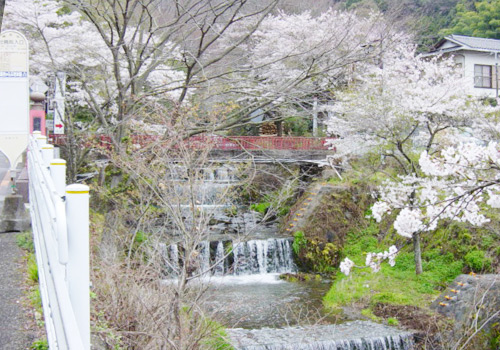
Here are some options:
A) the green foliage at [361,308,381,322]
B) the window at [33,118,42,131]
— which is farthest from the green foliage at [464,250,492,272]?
the window at [33,118,42,131]

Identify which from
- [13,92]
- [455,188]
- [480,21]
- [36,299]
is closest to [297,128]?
[480,21]

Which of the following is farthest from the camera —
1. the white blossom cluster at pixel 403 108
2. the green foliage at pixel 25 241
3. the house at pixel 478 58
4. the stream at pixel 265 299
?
the house at pixel 478 58

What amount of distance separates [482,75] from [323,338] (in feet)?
79.1

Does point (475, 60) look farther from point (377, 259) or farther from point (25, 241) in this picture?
point (25, 241)

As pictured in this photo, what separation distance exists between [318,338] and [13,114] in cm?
687

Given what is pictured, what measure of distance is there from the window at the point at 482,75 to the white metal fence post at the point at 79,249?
30.7 metres

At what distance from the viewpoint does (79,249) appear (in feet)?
5.56

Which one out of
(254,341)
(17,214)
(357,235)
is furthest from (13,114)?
(357,235)

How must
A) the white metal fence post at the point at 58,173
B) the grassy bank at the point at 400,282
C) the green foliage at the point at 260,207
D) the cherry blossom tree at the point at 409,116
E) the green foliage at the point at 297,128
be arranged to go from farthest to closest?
the green foliage at the point at 297,128, the green foliage at the point at 260,207, the cherry blossom tree at the point at 409,116, the grassy bank at the point at 400,282, the white metal fence post at the point at 58,173

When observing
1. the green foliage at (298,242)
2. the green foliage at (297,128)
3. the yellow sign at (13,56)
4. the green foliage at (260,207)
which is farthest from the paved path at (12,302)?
the green foliage at (297,128)

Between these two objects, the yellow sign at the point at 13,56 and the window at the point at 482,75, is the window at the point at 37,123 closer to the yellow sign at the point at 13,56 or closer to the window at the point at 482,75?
the yellow sign at the point at 13,56

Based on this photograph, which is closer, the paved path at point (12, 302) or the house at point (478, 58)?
the paved path at point (12, 302)

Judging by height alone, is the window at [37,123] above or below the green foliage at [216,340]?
above

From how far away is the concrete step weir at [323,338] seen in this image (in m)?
9.71
